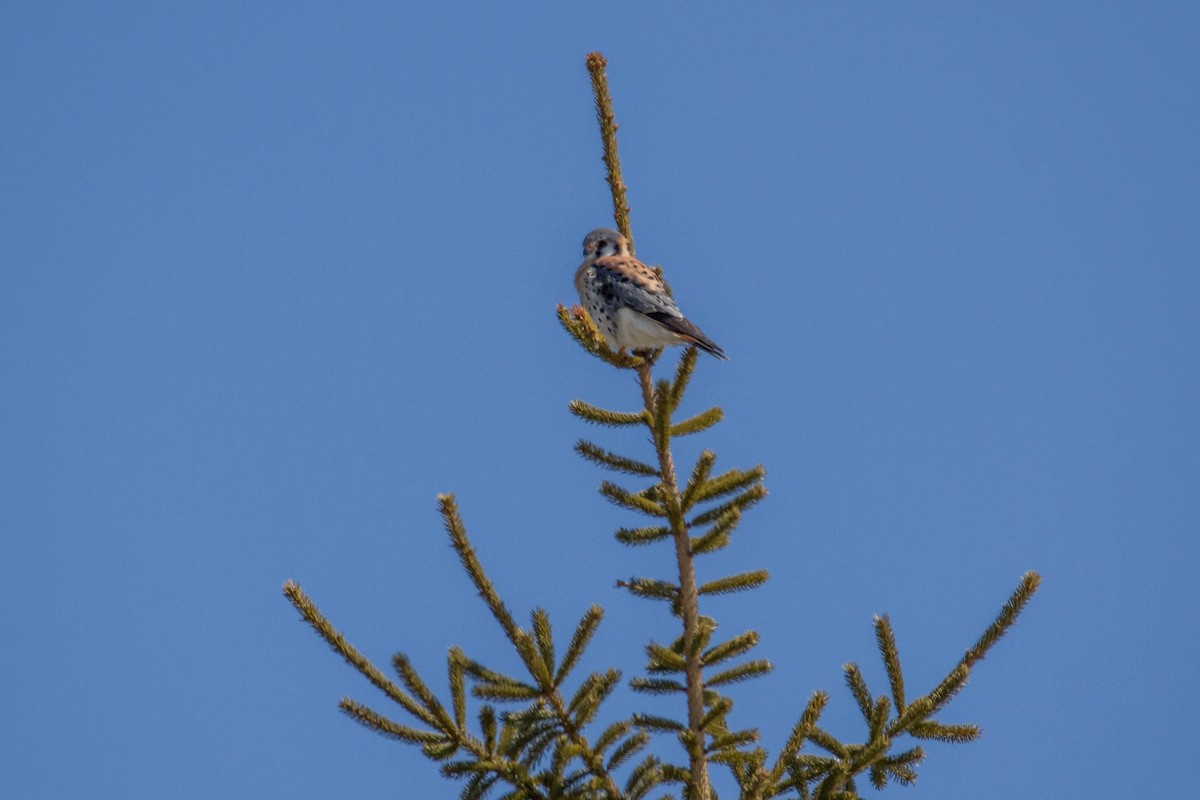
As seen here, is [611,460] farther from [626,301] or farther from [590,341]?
[626,301]

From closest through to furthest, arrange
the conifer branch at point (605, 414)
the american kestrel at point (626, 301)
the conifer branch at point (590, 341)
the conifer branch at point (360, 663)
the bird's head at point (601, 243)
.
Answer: the conifer branch at point (360, 663)
the conifer branch at point (605, 414)
the conifer branch at point (590, 341)
the american kestrel at point (626, 301)
the bird's head at point (601, 243)

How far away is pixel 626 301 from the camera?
7688mm

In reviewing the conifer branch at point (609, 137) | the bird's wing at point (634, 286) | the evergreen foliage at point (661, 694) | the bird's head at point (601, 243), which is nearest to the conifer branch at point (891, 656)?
the evergreen foliage at point (661, 694)

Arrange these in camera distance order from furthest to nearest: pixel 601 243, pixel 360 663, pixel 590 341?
pixel 601 243, pixel 590 341, pixel 360 663

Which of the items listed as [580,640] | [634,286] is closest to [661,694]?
[580,640]

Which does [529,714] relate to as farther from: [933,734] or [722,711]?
[933,734]

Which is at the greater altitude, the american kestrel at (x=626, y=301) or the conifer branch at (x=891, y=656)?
the american kestrel at (x=626, y=301)

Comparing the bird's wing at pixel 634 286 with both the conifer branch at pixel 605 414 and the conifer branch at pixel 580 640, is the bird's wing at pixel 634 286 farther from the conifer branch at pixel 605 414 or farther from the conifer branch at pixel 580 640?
the conifer branch at pixel 580 640

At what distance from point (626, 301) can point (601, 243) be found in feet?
3.23

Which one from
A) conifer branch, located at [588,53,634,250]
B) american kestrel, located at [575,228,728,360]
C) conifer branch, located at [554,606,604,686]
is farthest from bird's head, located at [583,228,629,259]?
conifer branch, located at [554,606,604,686]

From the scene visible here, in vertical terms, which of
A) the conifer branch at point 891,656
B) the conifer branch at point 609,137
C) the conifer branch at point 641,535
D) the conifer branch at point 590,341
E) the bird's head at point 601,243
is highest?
the bird's head at point 601,243

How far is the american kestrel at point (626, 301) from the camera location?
7.12m

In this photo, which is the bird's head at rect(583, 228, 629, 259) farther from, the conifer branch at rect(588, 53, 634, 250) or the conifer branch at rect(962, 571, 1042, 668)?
the conifer branch at rect(962, 571, 1042, 668)

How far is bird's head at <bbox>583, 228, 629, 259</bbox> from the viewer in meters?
8.34
